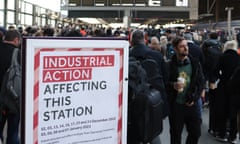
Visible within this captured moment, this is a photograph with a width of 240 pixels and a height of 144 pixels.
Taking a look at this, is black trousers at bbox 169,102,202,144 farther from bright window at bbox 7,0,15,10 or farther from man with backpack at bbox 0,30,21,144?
bright window at bbox 7,0,15,10

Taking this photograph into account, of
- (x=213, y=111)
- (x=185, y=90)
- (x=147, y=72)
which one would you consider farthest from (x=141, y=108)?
(x=213, y=111)

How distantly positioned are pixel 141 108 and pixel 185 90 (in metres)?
2.02

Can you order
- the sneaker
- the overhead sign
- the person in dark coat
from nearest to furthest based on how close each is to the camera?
the overhead sign → the person in dark coat → the sneaker

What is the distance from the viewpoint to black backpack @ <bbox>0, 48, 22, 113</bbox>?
4.79 metres

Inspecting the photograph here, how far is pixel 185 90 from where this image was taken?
5562 millimetres

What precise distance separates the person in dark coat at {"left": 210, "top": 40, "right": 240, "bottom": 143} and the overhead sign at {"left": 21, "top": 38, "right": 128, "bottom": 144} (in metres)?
4.33

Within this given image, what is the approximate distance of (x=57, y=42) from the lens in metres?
2.67

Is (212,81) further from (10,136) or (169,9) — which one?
(169,9)

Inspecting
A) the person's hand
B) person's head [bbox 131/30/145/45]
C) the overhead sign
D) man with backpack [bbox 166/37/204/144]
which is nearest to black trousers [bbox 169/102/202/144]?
man with backpack [bbox 166/37/204/144]

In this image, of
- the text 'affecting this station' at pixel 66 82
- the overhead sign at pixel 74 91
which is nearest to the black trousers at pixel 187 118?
the overhead sign at pixel 74 91

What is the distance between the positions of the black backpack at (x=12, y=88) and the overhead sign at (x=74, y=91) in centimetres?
198

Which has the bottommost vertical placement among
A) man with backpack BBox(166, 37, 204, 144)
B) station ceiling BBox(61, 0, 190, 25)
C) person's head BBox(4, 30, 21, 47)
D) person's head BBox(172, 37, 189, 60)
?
man with backpack BBox(166, 37, 204, 144)

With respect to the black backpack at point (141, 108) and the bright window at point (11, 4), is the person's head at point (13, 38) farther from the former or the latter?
the bright window at point (11, 4)

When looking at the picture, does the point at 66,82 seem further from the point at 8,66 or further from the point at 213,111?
the point at 213,111
